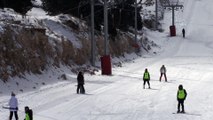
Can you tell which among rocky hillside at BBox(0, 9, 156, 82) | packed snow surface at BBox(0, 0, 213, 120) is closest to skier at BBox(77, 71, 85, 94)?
packed snow surface at BBox(0, 0, 213, 120)

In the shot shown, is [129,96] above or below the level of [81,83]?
below

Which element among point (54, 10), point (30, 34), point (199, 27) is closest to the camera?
point (30, 34)

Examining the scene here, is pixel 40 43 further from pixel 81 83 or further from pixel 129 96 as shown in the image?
pixel 129 96

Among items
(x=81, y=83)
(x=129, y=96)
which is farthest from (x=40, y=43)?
(x=129, y=96)

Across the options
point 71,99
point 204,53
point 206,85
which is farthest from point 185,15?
point 71,99

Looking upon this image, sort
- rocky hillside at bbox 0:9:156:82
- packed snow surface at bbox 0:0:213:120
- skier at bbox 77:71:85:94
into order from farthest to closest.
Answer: rocky hillside at bbox 0:9:156:82, skier at bbox 77:71:85:94, packed snow surface at bbox 0:0:213:120

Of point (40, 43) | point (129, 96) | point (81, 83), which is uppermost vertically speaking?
point (40, 43)

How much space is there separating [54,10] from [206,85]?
80.2ft

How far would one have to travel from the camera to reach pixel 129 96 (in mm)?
30688

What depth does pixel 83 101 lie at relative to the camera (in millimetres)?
27859

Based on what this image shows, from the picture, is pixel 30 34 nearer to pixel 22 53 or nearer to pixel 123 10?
pixel 22 53

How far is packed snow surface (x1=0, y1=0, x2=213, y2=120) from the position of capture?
2430cm

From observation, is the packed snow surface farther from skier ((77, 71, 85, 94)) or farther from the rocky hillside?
the rocky hillside

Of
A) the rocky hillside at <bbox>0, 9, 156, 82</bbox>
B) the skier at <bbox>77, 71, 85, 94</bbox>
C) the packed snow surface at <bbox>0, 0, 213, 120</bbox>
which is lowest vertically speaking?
the packed snow surface at <bbox>0, 0, 213, 120</bbox>
